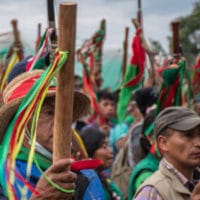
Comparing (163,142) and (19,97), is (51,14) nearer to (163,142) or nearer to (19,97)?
(19,97)

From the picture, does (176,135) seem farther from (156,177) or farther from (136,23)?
(136,23)

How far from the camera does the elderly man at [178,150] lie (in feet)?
11.4

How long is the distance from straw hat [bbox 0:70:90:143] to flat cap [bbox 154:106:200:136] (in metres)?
0.70

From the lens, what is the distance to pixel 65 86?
6.73ft

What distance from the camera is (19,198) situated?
214 centimetres

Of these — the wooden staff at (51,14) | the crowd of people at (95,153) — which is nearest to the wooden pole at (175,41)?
the crowd of people at (95,153)

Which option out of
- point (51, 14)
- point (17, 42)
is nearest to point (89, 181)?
point (51, 14)

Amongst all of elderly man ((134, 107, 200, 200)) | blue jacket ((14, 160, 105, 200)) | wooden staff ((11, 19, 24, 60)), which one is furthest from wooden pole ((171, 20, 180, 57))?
wooden staff ((11, 19, 24, 60))

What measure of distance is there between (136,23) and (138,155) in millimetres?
1538

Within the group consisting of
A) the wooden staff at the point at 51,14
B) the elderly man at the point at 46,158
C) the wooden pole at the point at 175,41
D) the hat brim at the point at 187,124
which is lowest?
the hat brim at the point at 187,124

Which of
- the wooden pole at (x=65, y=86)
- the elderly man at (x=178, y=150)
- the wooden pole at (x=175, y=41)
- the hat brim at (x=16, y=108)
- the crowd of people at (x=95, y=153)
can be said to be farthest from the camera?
the wooden pole at (x=175, y=41)

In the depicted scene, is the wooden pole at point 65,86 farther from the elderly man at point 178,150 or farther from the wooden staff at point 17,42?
the wooden staff at point 17,42

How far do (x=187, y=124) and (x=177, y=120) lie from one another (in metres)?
0.06

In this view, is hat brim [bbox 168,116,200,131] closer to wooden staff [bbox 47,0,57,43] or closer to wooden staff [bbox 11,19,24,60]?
wooden staff [bbox 47,0,57,43]
